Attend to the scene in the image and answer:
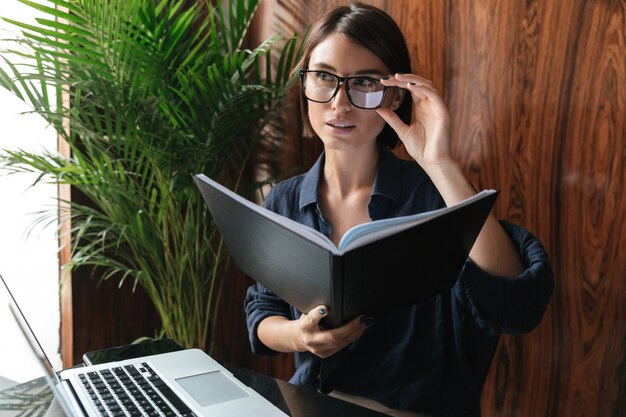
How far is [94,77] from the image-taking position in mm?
1536

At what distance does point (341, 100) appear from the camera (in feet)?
4.04

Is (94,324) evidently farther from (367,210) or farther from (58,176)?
(367,210)

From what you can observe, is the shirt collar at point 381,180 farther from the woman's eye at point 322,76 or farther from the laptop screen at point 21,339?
the laptop screen at point 21,339

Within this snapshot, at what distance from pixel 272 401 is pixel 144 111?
3.18 feet

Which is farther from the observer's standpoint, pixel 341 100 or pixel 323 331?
pixel 341 100

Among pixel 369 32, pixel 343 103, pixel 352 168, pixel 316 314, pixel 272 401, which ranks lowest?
pixel 272 401

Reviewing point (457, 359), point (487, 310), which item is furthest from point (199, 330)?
point (487, 310)

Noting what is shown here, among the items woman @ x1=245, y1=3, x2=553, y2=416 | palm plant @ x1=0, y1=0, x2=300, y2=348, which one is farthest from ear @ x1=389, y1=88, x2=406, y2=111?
palm plant @ x1=0, y1=0, x2=300, y2=348

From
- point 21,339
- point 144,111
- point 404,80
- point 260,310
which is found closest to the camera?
point 21,339

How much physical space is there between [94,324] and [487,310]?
1359mm

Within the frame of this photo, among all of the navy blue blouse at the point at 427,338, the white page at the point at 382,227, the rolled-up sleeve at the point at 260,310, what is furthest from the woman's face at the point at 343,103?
the white page at the point at 382,227

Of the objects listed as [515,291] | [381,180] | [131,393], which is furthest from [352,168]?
[131,393]

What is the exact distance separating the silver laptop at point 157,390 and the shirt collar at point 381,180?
485 mm

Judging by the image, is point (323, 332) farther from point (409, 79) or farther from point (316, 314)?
point (409, 79)
